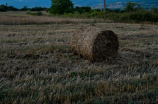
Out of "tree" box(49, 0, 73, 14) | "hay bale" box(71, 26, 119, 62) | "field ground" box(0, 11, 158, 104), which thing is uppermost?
"tree" box(49, 0, 73, 14)

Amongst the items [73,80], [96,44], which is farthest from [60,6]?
[73,80]

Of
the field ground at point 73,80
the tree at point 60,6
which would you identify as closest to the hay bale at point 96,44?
the field ground at point 73,80

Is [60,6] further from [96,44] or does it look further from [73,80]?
[73,80]

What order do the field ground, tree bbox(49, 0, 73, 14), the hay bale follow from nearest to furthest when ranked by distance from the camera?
1. the field ground
2. the hay bale
3. tree bbox(49, 0, 73, 14)

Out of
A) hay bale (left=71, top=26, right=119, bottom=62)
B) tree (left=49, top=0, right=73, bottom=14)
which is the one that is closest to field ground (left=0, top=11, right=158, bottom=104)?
hay bale (left=71, top=26, right=119, bottom=62)

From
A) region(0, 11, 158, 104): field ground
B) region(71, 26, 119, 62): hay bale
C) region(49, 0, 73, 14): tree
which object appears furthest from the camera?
region(49, 0, 73, 14): tree

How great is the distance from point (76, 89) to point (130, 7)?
39361mm

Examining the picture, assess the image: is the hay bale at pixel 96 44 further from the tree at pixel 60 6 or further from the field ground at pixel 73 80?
the tree at pixel 60 6

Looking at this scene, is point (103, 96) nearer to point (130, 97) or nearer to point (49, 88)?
point (130, 97)

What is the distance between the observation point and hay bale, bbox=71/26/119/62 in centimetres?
688

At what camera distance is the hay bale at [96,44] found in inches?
271

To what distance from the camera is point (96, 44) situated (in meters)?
6.90

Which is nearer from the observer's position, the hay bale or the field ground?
Result: the field ground

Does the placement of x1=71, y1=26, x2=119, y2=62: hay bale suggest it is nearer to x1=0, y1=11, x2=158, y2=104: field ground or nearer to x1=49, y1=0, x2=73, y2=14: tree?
x1=0, y1=11, x2=158, y2=104: field ground
